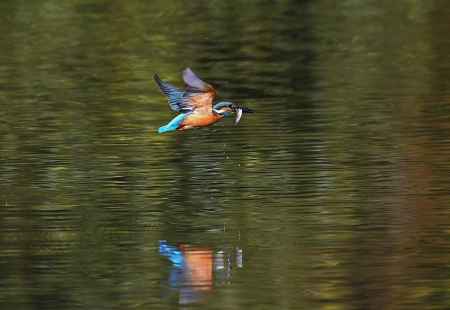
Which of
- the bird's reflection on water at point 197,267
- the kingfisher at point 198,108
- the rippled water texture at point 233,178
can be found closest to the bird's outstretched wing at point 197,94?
the kingfisher at point 198,108

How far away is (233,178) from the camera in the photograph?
40.3 feet

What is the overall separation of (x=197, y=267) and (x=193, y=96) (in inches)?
80.5

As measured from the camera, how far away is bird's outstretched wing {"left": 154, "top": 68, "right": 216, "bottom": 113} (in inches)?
432

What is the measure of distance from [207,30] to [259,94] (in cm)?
765

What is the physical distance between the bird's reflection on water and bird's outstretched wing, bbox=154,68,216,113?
140 centimetres

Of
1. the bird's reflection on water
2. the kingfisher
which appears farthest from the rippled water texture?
the kingfisher

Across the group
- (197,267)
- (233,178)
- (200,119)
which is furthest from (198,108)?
(197,267)

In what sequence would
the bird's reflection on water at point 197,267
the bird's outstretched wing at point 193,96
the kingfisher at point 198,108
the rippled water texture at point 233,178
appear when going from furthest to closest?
1. the kingfisher at point 198,108
2. the bird's outstretched wing at point 193,96
3. the rippled water texture at point 233,178
4. the bird's reflection on water at point 197,267

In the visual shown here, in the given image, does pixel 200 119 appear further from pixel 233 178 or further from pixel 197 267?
pixel 197 267

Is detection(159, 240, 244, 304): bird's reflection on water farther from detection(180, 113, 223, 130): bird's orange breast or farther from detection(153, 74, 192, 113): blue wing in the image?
detection(153, 74, 192, 113): blue wing

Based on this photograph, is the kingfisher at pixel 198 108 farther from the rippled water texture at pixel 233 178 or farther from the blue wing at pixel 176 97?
the rippled water texture at pixel 233 178

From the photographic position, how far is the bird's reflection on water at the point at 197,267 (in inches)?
353

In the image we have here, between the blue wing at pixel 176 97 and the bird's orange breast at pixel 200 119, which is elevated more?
the blue wing at pixel 176 97

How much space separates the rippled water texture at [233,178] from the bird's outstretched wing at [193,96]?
72 centimetres
